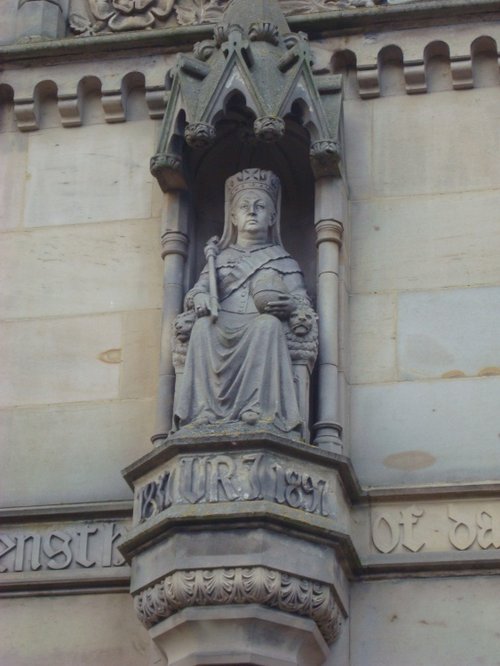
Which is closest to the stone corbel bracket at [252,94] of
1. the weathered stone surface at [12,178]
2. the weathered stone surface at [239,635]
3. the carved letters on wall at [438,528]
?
the weathered stone surface at [12,178]

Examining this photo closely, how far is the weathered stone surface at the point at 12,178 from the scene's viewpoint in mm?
12766

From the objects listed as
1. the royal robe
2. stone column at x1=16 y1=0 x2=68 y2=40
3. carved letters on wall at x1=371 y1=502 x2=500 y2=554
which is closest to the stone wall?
carved letters on wall at x1=371 y1=502 x2=500 y2=554

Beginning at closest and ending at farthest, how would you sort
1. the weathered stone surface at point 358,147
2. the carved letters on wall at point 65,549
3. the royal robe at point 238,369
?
the royal robe at point 238,369
the carved letters on wall at point 65,549
the weathered stone surface at point 358,147

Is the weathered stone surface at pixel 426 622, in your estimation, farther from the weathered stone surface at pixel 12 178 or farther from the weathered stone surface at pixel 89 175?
the weathered stone surface at pixel 12 178

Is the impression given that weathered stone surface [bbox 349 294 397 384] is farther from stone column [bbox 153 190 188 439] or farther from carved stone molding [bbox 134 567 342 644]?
carved stone molding [bbox 134 567 342 644]

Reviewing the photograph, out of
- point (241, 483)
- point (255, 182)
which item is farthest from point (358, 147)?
point (241, 483)

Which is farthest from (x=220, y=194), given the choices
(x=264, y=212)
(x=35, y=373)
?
Answer: (x=35, y=373)

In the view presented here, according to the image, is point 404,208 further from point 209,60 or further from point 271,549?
point 271,549

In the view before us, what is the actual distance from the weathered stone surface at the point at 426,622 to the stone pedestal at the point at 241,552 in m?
0.22

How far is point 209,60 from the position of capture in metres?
12.4

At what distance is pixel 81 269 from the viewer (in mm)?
12508

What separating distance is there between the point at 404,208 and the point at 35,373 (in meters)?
2.38

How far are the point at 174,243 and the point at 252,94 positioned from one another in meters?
0.99

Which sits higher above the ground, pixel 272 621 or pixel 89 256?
pixel 89 256
